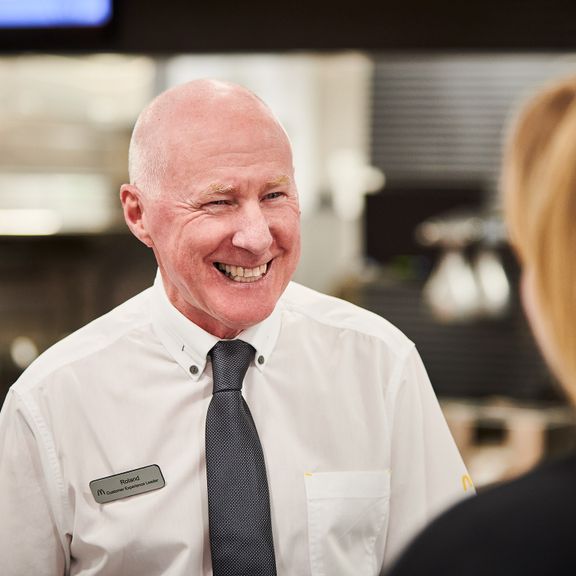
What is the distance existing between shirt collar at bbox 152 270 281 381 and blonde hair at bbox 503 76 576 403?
2.00 ft

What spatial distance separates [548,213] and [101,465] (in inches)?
32.3

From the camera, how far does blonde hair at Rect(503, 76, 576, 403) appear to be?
822 millimetres

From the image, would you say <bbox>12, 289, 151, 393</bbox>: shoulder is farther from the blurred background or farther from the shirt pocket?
the blurred background

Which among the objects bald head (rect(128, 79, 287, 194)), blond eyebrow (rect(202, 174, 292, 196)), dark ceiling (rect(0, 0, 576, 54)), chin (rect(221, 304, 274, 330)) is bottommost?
chin (rect(221, 304, 274, 330))

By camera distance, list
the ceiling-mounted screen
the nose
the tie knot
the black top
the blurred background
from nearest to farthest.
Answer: the black top
the nose
the tie knot
the ceiling-mounted screen
the blurred background

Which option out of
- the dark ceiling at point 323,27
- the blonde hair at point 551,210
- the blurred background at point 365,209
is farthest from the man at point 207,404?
the blurred background at point 365,209

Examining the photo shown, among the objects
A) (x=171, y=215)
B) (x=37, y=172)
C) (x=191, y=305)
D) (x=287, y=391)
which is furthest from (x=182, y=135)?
(x=37, y=172)

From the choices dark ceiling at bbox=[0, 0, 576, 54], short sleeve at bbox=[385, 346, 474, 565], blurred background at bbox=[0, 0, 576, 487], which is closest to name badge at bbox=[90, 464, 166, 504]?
short sleeve at bbox=[385, 346, 474, 565]

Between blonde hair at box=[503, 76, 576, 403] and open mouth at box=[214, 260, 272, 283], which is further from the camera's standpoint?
open mouth at box=[214, 260, 272, 283]

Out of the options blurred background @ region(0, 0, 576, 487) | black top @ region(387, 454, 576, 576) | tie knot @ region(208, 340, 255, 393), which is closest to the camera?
black top @ region(387, 454, 576, 576)

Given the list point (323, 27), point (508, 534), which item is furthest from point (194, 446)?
point (323, 27)

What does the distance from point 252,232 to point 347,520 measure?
1.49 feet

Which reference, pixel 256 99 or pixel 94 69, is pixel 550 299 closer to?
pixel 256 99

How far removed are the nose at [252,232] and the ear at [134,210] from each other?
0.17 metres
